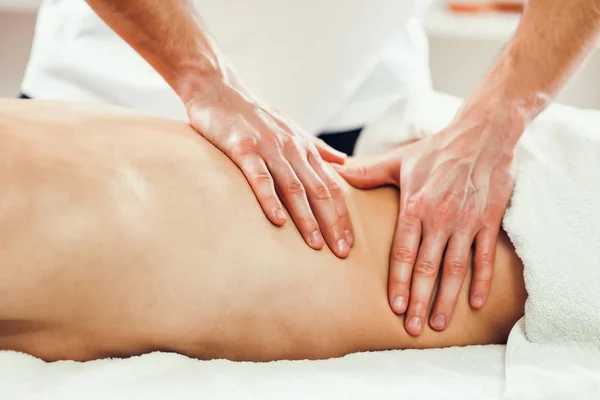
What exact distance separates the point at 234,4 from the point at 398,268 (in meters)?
0.72

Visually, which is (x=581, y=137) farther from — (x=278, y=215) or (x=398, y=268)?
(x=278, y=215)

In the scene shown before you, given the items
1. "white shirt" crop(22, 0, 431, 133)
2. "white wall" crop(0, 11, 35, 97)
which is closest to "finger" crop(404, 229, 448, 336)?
"white shirt" crop(22, 0, 431, 133)

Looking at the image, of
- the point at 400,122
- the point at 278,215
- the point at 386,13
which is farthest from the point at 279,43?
the point at 278,215

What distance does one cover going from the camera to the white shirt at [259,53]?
4.33ft

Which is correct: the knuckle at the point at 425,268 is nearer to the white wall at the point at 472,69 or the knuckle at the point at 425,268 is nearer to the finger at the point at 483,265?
the finger at the point at 483,265

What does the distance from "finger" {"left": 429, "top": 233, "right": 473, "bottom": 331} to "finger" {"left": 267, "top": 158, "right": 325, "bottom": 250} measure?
0.53 feet

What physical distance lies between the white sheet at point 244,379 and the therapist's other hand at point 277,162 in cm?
16

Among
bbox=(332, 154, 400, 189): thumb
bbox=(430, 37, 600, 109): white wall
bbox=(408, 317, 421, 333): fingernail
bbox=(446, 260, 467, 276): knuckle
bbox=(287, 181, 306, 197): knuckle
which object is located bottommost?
bbox=(430, 37, 600, 109): white wall

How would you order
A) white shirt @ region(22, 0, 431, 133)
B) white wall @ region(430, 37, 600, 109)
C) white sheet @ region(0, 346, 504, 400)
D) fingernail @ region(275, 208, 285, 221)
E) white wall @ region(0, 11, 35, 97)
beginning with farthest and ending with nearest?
1. white wall @ region(430, 37, 600, 109)
2. white wall @ region(0, 11, 35, 97)
3. white shirt @ region(22, 0, 431, 133)
4. fingernail @ region(275, 208, 285, 221)
5. white sheet @ region(0, 346, 504, 400)

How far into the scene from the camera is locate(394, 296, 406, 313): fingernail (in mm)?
811

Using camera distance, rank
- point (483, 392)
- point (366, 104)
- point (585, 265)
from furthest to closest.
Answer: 1. point (366, 104)
2. point (585, 265)
3. point (483, 392)

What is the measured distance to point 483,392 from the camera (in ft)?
2.21

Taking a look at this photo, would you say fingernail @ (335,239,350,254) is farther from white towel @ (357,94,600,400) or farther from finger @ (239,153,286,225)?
white towel @ (357,94,600,400)

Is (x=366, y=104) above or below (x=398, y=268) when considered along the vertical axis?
below
